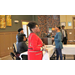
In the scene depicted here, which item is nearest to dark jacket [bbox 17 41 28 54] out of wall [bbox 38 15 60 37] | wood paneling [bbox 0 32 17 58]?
wood paneling [bbox 0 32 17 58]

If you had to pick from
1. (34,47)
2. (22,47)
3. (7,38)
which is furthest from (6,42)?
(34,47)

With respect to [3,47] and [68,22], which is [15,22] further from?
[68,22]

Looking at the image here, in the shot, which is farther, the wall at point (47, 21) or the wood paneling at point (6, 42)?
the wall at point (47, 21)

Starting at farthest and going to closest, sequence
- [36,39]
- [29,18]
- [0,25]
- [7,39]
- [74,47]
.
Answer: [29,18]
[7,39]
[0,25]
[74,47]
[36,39]

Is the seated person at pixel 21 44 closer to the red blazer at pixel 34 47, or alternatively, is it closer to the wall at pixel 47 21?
the red blazer at pixel 34 47

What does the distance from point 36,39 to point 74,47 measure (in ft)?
7.95

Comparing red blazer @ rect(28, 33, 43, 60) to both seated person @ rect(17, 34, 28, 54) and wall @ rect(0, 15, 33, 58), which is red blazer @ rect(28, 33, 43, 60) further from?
wall @ rect(0, 15, 33, 58)

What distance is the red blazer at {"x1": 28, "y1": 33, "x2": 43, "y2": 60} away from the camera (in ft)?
6.48

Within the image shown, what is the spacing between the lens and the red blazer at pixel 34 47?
197 centimetres

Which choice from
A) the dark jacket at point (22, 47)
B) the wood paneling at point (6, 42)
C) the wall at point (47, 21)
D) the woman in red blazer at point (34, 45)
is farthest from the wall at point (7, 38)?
the woman in red blazer at point (34, 45)

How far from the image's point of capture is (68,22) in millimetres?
9398

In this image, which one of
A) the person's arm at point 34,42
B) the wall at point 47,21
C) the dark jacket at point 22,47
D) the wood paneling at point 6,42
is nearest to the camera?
the person's arm at point 34,42

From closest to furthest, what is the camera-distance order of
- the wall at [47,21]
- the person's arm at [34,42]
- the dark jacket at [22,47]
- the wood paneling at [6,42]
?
1. the person's arm at [34,42]
2. the dark jacket at [22,47]
3. the wood paneling at [6,42]
4. the wall at [47,21]

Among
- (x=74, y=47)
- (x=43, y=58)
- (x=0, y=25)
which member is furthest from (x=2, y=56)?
(x=43, y=58)
